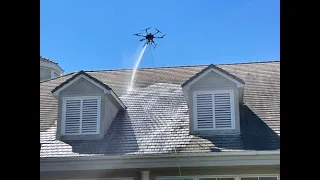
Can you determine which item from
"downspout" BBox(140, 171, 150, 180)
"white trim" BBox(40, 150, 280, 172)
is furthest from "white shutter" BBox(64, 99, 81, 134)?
"downspout" BBox(140, 171, 150, 180)

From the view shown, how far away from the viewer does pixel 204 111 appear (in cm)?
320

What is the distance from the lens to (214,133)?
10.2ft

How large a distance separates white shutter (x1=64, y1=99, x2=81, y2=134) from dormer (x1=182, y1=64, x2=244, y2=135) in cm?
83

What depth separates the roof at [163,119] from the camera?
2.89 m

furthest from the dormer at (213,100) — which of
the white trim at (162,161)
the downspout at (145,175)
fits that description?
the downspout at (145,175)

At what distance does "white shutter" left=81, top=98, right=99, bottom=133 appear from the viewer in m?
3.18

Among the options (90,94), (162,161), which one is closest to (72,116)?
(90,94)

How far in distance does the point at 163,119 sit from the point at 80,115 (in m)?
0.63

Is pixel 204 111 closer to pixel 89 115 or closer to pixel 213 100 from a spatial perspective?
pixel 213 100

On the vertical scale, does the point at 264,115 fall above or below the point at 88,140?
above

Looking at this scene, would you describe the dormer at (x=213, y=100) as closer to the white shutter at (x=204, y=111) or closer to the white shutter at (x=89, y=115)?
the white shutter at (x=204, y=111)
